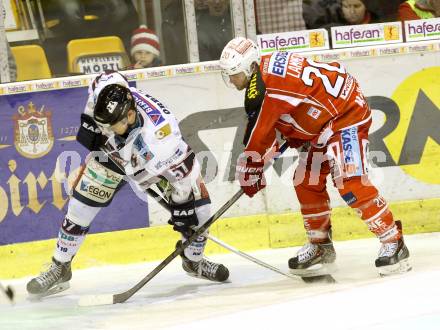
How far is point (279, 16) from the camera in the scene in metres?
6.72

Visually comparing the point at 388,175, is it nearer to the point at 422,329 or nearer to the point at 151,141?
the point at 151,141

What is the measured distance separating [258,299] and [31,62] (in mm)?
2298

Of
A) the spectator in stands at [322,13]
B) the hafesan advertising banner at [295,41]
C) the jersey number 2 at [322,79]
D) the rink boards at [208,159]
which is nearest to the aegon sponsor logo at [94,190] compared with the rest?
the rink boards at [208,159]

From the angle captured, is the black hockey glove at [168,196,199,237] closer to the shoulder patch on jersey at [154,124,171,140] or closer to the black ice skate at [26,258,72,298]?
the shoulder patch on jersey at [154,124,171,140]

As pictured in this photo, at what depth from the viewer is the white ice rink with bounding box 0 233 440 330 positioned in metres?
4.18

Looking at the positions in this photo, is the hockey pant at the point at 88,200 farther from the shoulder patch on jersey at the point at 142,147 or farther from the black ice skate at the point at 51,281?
the shoulder patch on jersey at the point at 142,147

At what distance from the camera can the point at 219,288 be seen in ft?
18.8

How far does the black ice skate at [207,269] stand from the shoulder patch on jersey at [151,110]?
3.09 feet

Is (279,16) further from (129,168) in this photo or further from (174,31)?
(129,168)

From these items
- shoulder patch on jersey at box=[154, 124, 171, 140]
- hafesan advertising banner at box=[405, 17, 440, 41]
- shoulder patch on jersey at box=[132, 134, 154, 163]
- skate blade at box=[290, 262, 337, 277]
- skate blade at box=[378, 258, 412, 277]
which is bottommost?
skate blade at box=[290, 262, 337, 277]

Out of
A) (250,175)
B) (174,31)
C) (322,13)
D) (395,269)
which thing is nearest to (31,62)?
(174,31)

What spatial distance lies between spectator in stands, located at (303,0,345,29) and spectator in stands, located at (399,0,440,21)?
418mm

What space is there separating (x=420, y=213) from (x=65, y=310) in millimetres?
2530

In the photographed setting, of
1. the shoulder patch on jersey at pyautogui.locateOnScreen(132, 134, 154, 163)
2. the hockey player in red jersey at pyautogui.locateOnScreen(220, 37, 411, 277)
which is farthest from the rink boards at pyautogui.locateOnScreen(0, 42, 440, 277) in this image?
the shoulder patch on jersey at pyautogui.locateOnScreen(132, 134, 154, 163)
